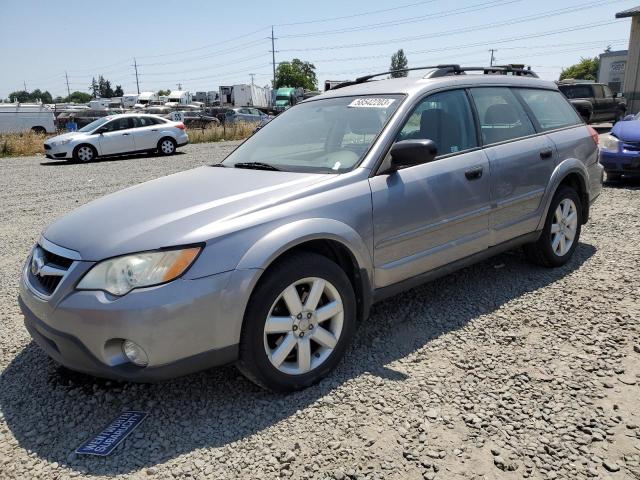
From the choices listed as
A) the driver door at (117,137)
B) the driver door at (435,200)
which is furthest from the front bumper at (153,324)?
the driver door at (117,137)

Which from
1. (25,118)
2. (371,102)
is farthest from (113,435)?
(25,118)

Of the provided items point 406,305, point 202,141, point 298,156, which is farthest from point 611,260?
point 202,141

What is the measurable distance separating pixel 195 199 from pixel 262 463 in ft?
4.76

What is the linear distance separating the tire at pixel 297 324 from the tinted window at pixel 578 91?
19415mm

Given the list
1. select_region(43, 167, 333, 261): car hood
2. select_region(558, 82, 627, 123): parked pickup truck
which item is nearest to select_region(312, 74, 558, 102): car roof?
select_region(43, 167, 333, 261): car hood

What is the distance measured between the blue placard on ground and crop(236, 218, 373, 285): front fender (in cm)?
99

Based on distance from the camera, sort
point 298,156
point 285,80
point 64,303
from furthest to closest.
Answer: point 285,80 < point 298,156 < point 64,303

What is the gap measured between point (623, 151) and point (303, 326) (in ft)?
25.6

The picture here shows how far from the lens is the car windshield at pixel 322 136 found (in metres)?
3.42

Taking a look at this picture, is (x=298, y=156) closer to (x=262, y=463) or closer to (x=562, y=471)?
(x=262, y=463)

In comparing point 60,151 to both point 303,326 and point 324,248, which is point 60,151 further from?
point 303,326

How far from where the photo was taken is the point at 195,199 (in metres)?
2.98

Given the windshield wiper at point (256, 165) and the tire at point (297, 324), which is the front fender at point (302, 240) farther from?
the windshield wiper at point (256, 165)

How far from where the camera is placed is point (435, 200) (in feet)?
11.5
